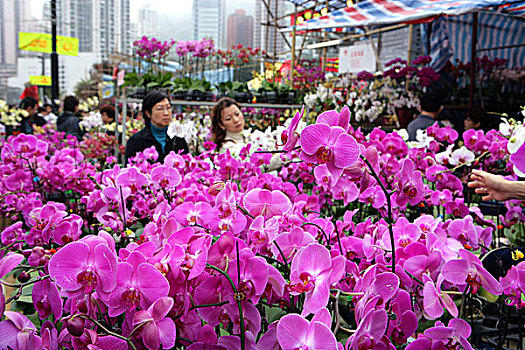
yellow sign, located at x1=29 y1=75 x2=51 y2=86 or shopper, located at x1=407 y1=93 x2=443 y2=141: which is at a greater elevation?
yellow sign, located at x1=29 y1=75 x2=51 y2=86

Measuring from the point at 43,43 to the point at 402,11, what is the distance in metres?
11.8

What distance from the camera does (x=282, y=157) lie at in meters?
1.54

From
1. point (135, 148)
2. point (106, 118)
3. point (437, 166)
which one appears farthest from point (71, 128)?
point (437, 166)

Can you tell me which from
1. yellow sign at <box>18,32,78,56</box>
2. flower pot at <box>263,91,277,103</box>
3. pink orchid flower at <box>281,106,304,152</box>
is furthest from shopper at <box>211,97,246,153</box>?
yellow sign at <box>18,32,78,56</box>

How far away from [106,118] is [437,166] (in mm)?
4985

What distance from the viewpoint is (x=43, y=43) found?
42.8 ft

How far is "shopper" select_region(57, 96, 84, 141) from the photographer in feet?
16.9

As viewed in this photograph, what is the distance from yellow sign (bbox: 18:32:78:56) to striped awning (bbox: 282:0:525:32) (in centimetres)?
921

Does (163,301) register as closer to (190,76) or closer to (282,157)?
(282,157)

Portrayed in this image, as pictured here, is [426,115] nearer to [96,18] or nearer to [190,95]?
[190,95]

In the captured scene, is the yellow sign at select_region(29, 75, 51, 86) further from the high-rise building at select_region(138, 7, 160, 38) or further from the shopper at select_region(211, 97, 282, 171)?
the shopper at select_region(211, 97, 282, 171)

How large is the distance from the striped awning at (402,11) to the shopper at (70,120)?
2918 mm

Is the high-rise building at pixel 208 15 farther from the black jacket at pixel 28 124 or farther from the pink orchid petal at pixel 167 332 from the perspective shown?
the pink orchid petal at pixel 167 332

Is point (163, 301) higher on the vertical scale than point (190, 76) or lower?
lower
